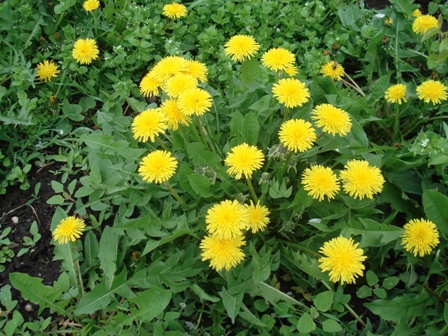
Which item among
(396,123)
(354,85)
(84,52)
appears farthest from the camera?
(354,85)

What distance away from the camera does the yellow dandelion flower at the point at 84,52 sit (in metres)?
2.91

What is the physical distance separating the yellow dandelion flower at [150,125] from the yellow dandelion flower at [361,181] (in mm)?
763

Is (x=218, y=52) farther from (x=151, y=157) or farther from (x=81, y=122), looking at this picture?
(x=151, y=157)

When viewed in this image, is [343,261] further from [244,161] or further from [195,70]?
[195,70]

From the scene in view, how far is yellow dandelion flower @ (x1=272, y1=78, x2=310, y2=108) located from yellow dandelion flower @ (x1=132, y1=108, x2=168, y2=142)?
0.49 meters

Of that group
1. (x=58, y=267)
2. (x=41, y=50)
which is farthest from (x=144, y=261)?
(x=41, y=50)

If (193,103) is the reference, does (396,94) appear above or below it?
below

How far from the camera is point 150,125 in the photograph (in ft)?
6.81

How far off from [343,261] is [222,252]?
454mm

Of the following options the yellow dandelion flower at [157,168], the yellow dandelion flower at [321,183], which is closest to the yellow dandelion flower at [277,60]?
the yellow dandelion flower at [321,183]

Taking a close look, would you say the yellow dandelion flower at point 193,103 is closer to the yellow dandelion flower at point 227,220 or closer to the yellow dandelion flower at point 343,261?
the yellow dandelion flower at point 227,220

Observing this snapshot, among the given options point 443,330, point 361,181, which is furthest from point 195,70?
point 443,330

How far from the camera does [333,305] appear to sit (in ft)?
7.07

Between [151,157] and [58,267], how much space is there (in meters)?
0.88
